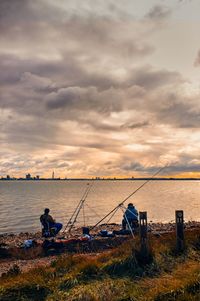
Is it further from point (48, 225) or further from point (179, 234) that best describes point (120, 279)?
point (48, 225)

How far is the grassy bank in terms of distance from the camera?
7.08 meters

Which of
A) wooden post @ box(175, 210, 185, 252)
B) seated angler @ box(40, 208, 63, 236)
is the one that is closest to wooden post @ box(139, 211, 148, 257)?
wooden post @ box(175, 210, 185, 252)

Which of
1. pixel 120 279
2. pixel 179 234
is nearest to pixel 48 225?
pixel 179 234

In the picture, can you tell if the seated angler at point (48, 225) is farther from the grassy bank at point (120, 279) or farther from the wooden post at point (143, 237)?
the wooden post at point (143, 237)

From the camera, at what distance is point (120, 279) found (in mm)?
8242

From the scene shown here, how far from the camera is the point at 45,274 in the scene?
891 centimetres

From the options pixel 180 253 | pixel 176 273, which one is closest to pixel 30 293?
pixel 176 273

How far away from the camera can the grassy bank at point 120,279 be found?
7.08 metres

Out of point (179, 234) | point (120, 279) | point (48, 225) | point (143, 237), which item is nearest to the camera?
point (120, 279)

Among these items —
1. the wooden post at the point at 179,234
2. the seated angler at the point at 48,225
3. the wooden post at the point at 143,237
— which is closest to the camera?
the wooden post at the point at 143,237

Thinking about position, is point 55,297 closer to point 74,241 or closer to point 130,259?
point 130,259

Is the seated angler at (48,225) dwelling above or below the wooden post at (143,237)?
below

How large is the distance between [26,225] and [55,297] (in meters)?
29.4

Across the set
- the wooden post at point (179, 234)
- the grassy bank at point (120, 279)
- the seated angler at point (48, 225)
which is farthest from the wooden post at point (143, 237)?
the seated angler at point (48, 225)
